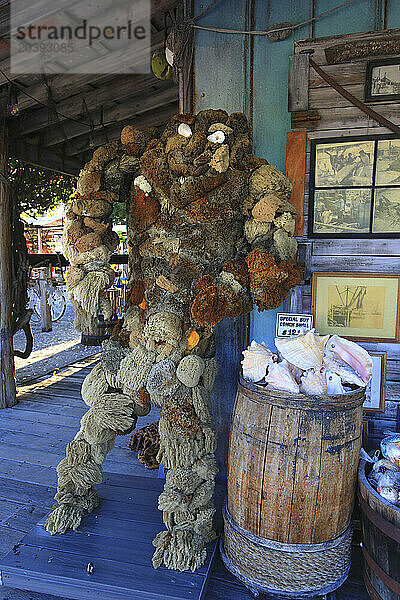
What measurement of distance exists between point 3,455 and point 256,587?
6.90 feet

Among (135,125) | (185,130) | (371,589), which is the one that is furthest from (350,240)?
(135,125)

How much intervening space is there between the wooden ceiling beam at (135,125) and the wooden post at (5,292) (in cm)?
108

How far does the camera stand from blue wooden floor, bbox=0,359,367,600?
175 cm

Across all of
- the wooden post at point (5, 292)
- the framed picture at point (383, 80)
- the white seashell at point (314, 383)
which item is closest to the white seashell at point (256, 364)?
the white seashell at point (314, 383)

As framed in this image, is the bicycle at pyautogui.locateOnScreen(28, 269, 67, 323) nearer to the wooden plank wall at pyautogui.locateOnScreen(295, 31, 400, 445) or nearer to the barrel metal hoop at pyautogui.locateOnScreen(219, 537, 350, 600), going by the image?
the wooden plank wall at pyautogui.locateOnScreen(295, 31, 400, 445)

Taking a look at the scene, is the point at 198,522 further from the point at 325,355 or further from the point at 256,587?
the point at 325,355

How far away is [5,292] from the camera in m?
3.87

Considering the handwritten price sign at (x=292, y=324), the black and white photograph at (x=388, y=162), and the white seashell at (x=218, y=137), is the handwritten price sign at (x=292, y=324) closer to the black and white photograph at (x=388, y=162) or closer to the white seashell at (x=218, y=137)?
the black and white photograph at (x=388, y=162)

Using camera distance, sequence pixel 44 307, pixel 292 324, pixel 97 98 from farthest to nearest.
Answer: pixel 44 307 → pixel 97 98 → pixel 292 324

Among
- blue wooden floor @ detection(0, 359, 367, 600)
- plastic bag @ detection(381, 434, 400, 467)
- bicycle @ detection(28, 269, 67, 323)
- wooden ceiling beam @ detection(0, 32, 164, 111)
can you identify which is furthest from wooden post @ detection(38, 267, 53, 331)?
plastic bag @ detection(381, 434, 400, 467)

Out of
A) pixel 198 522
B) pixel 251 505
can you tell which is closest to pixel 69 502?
pixel 198 522

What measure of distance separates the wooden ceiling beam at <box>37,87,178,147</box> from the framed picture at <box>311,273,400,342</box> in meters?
2.79

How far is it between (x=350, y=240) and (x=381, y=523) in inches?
48.2

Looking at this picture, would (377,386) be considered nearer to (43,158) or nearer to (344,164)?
(344,164)
